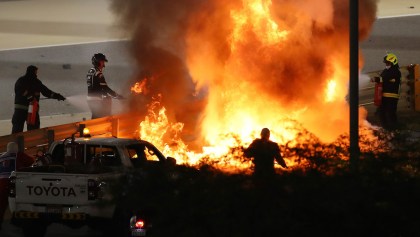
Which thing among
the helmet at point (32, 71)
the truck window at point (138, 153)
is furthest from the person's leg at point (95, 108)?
the truck window at point (138, 153)

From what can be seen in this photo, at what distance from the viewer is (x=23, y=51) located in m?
28.1

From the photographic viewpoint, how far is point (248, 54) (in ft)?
60.9

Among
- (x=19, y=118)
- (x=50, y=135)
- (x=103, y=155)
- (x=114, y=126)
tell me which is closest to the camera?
(x=103, y=155)

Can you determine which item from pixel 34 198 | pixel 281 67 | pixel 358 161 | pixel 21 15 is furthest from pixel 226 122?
pixel 21 15

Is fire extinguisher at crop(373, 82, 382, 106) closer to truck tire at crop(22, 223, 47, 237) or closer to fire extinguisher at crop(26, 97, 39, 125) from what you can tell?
fire extinguisher at crop(26, 97, 39, 125)

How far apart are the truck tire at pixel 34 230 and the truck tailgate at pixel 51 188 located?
0.43 m

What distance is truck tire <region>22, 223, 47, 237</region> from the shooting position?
43.9ft

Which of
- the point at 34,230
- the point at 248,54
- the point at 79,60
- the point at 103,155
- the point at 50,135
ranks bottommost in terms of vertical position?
the point at 34,230

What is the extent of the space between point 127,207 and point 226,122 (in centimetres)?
1004

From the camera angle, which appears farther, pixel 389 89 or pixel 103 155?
pixel 389 89

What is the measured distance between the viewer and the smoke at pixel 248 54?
60.6 ft

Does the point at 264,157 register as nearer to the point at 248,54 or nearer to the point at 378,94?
the point at 248,54

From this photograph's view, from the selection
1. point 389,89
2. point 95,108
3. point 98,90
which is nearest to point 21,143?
point 98,90

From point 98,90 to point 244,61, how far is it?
10.8 ft
